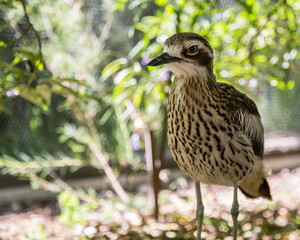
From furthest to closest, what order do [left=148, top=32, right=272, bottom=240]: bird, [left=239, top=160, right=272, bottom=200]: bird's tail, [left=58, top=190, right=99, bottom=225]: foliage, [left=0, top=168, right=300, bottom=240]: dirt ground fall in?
[left=58, top=190, right=99, bottom=225]: foliage
[left=0, top=168, right=300, bottom=240]: dirt ground
[left=239, top=160, right=272, bottom=200]: bird's tail
[left=148, top=32, right=272, bottom=240]: bird

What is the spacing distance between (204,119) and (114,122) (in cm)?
156

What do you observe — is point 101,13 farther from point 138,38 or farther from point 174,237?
point 174,237

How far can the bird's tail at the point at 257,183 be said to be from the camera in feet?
6.36

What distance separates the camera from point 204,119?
1.53 metres

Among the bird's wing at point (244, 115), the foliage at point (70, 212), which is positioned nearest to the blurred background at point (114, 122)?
the foliage at point (70, 212)

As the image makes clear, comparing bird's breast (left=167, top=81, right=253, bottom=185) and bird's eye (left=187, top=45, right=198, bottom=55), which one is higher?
bird's eye (left=187, top=45, right=198, bottom=55)

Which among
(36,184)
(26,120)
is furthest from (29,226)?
(26,120)

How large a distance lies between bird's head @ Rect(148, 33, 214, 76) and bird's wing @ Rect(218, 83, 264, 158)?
0.51 feet

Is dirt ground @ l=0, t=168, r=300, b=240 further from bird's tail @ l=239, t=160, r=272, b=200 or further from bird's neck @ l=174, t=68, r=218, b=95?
bird's neck @ l=174, t=68, r=218, b=95

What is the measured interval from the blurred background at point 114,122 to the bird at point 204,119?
471 millimetres

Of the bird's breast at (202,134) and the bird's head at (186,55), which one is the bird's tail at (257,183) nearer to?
the bird's breast at (202,134)

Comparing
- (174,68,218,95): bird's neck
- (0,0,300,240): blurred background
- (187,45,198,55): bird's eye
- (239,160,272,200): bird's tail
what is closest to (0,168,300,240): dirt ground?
(0,0,300,240): blurred background

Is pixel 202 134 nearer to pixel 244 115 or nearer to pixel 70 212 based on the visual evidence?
pixel 244 115

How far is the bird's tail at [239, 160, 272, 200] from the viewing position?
194 cm
